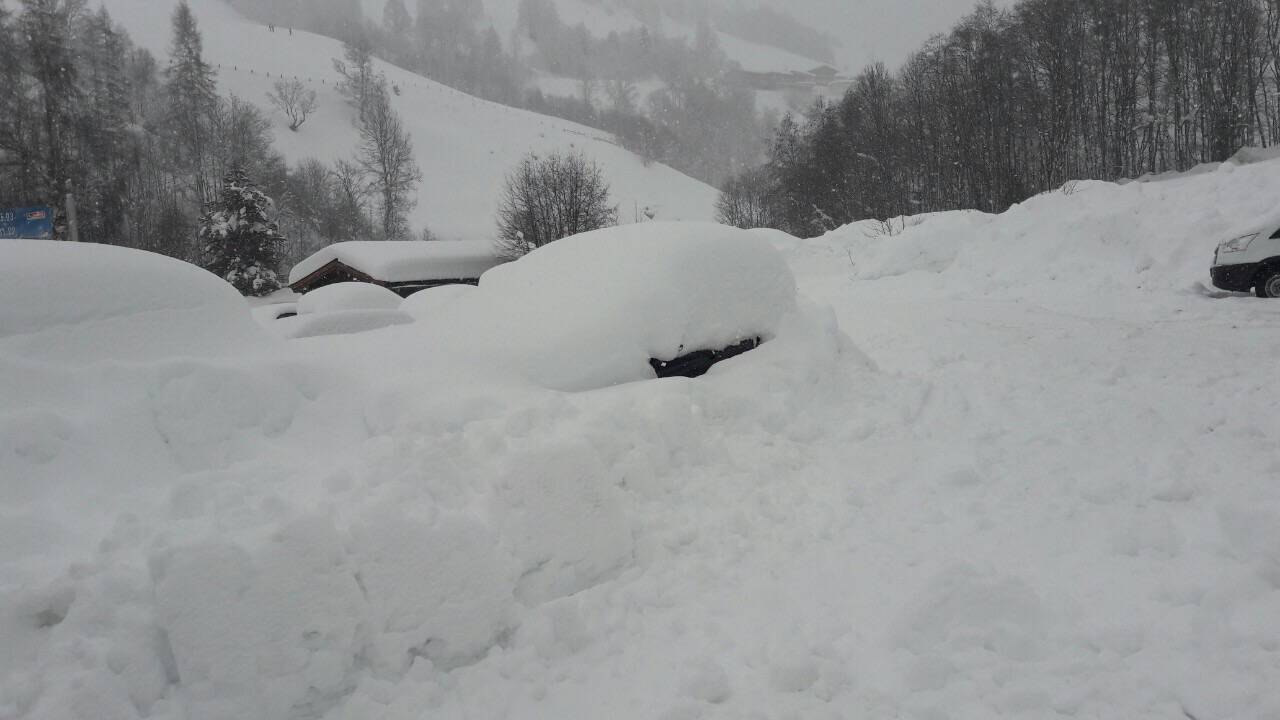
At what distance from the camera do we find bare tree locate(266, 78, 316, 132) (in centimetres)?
5375

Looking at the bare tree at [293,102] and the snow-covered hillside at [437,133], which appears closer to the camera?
the snow-covered hillside at [437,133]

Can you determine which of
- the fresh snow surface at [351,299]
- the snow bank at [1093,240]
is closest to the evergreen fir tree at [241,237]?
the fresh snow surface at [351,299]

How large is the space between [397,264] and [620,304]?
18628 mm

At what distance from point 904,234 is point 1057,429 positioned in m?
13.4

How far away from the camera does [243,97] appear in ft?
180

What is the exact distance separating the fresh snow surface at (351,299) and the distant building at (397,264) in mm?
9881

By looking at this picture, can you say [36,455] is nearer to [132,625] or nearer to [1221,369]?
[132,625]

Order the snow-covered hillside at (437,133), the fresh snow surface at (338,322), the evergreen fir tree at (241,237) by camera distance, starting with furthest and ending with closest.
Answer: the snow-covered hillside at (437,133) → the evergreen fir tree at (241,237) → the fresh snow surface at (338,322)

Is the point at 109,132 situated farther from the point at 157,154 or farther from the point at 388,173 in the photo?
the point at 388,173

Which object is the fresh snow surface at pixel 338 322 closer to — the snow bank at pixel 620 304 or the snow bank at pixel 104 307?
the snow bank at pixel 620 304

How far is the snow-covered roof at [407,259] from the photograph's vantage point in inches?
812

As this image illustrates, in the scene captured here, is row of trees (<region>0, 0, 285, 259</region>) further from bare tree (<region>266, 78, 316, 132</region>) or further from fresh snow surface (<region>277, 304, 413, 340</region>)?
fresh snow surface (<region>277, 304, 413, 340</region>)

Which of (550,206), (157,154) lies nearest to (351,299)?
(550,206)

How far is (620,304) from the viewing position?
4.57 metres
